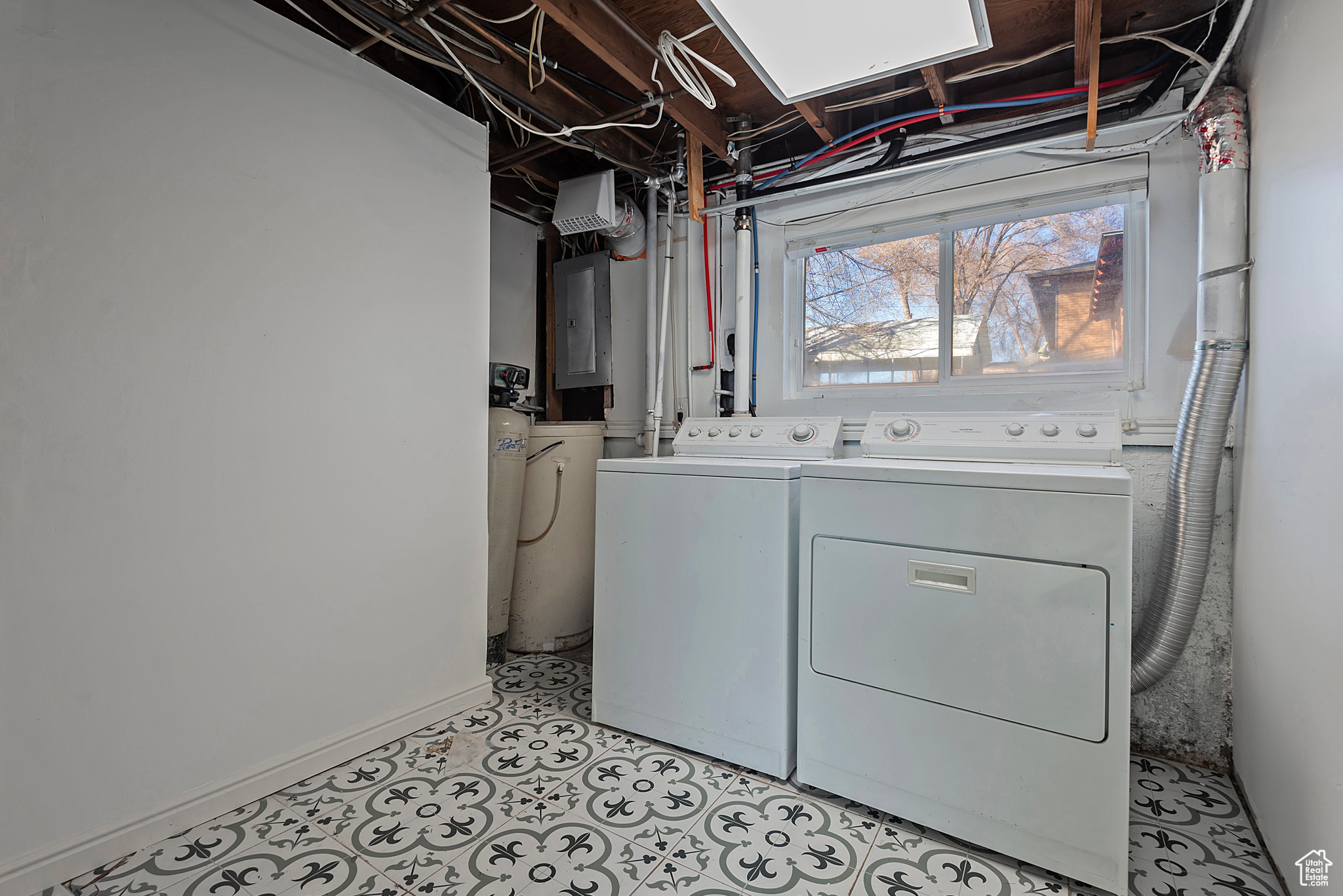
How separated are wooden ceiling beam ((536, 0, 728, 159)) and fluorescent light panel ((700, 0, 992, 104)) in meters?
0.40

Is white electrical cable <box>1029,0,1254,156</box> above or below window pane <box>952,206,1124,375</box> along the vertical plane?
above

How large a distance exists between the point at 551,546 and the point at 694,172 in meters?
1.68

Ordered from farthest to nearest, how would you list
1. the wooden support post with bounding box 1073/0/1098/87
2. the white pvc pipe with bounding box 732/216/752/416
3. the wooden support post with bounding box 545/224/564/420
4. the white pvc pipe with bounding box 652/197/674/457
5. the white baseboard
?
the wooden support post with bounding box 545/224/564/420 → the white pvc pipe with bounding box 652/197/674/457 → the white pvc pipe with bounding box 732/216/752/416 → the wooden support post with bounding box 1073/0/1098/87 → the white baseboard

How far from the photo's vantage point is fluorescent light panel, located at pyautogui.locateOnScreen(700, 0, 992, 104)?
4.50 feet

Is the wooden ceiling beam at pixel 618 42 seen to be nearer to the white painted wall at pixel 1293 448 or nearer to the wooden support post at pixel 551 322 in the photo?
the wooden support post at pixel 551 322

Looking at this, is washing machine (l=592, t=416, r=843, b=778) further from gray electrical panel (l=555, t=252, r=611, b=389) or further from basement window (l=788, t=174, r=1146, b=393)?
gray electrical panel (l=555, t=252, r=611, b=389)

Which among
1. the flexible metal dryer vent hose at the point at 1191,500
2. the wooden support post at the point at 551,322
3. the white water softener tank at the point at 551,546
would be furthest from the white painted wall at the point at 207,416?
the flexible metal dryer vent hose at the point at 1191,500

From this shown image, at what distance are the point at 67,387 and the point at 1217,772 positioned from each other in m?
3.13

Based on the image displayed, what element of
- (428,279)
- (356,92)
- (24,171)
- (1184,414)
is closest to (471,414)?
(428,279)

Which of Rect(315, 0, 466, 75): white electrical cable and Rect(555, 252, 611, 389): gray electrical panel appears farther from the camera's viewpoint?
Rect(555, 252, 611, 389): gray electrical panel

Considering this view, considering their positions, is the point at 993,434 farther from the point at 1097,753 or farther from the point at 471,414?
the point at 471,414

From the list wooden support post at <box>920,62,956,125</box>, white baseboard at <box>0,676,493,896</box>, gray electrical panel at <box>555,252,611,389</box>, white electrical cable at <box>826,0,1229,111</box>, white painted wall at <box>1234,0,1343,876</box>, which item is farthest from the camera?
gray electrical panel at <box>555,252,611,389</box>

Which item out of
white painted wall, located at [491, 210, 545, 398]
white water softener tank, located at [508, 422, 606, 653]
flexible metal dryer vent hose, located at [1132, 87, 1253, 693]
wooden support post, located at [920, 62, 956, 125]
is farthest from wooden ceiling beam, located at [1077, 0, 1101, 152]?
white painted wall, located at [491, 210, 545, 398]

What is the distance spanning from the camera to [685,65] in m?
1.91
